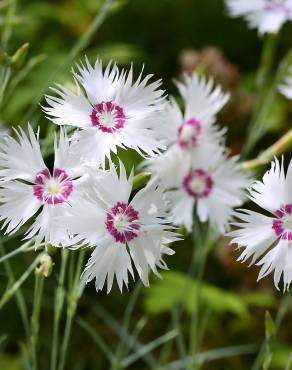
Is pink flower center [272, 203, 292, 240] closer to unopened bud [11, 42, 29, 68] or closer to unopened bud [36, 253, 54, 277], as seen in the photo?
unopened bud [36, 253, 54, 277]

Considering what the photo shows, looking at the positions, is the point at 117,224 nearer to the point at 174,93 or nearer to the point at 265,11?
the point at 265,11

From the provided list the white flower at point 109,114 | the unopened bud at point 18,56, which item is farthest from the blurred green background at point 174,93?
the white flower at point 109,114

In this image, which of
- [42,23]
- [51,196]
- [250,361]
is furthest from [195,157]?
[42,23]

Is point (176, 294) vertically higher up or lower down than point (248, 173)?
lower down

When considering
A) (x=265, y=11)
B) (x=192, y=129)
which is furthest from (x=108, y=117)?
(x=265, y=11)

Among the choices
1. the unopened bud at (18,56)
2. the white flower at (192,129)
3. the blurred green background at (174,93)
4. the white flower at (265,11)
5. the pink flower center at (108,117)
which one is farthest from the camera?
the blurred green background at (174,93)

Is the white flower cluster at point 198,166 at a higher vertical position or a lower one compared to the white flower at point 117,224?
higher

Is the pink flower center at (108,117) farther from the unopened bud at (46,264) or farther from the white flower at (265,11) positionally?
the white flower at (265,11)

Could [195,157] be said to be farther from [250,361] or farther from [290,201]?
[250,361]
